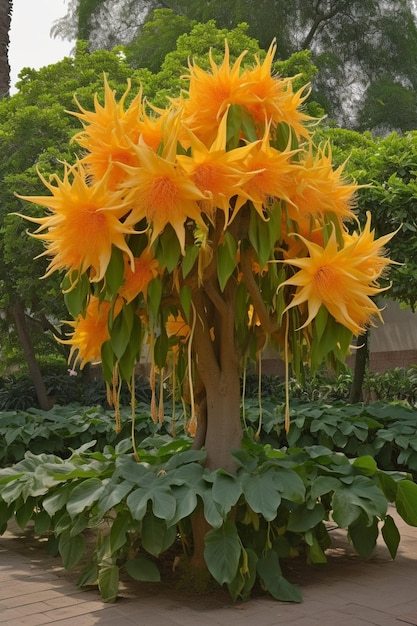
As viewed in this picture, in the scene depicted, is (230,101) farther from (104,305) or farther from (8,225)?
(8,225)

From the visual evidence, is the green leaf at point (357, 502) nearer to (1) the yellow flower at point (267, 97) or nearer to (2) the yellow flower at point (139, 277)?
(2) the yellow flower at point (139, 277)

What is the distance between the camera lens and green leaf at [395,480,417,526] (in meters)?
4.64

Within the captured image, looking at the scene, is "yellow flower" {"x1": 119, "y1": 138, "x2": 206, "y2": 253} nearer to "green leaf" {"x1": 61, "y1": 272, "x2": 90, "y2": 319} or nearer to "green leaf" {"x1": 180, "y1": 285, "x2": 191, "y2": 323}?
"green leaf" {"x1": 180, "y1": 285, "x2": 191, "y2": 323}

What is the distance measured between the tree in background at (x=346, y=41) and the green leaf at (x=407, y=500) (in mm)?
19170

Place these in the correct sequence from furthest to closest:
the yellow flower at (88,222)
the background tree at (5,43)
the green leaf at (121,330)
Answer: the background tree at (5,43), the green leaf at (121,330), the yellow flower at (88,222)

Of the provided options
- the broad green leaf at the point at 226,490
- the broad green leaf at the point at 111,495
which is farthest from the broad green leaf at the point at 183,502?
the broad green leaf at the point at 111,495

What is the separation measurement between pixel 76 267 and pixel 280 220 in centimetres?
107

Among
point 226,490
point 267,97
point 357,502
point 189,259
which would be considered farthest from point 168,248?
point 357,502

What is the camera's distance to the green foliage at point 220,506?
166 inches

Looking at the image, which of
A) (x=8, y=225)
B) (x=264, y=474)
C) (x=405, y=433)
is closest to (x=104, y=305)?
(x=264, y=474)

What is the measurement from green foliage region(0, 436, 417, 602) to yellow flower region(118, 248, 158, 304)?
0.98 m

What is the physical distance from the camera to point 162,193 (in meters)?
4.03

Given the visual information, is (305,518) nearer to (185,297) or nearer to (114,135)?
(185,297)

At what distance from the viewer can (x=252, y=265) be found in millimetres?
4793
